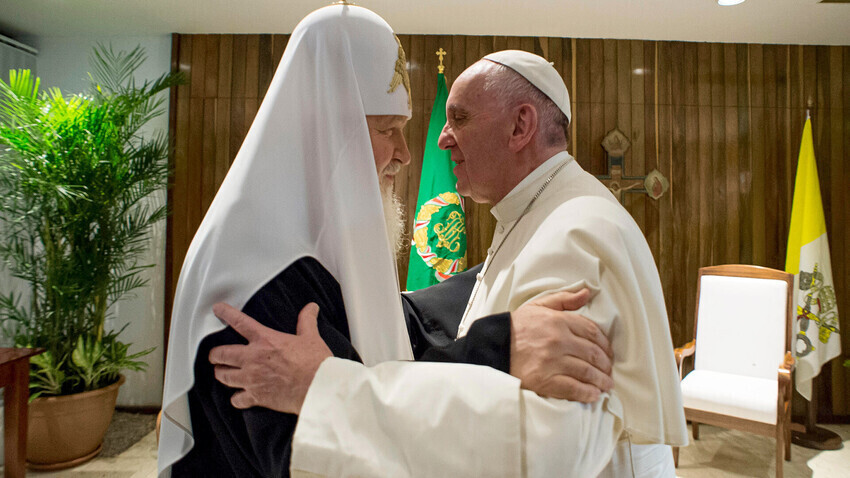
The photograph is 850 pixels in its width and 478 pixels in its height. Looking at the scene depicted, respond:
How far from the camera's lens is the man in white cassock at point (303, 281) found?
0.87 metres

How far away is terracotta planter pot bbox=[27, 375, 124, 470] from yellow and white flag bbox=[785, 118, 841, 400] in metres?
5.30

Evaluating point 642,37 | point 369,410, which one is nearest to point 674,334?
point 642,37

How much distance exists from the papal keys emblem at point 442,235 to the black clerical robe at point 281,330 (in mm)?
2792

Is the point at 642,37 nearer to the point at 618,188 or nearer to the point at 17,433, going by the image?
the point at 618,188

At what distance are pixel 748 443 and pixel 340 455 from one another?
4.23 meters

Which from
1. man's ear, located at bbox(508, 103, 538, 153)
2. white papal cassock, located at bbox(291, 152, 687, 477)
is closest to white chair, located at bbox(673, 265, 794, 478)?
white papal cassock, located at bbox(291, 152, 687, 477)

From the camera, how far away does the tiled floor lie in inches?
130

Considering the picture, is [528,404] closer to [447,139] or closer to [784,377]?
[447,139]

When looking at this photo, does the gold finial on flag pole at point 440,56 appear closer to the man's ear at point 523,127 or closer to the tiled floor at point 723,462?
the man's ear at point 523,127

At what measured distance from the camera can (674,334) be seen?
14.2 ft

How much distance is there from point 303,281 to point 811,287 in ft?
14.6

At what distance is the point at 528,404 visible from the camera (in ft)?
2.83

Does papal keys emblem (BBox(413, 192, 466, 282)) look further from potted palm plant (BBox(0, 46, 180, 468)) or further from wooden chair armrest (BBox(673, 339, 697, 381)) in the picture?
potted palm plant (BBox(0, 46, 180, 468))

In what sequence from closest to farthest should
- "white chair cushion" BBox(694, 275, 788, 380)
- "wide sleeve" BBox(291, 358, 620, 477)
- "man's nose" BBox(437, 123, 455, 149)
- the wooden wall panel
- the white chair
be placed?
"wide sleeve" BBox(291, 358, 620, 477) < "man's nose" BBox(437, 123, 455, 149) < the white chair < "white chair cushion" BBox(694, 275, 788, 380) < the wooden wall panel
